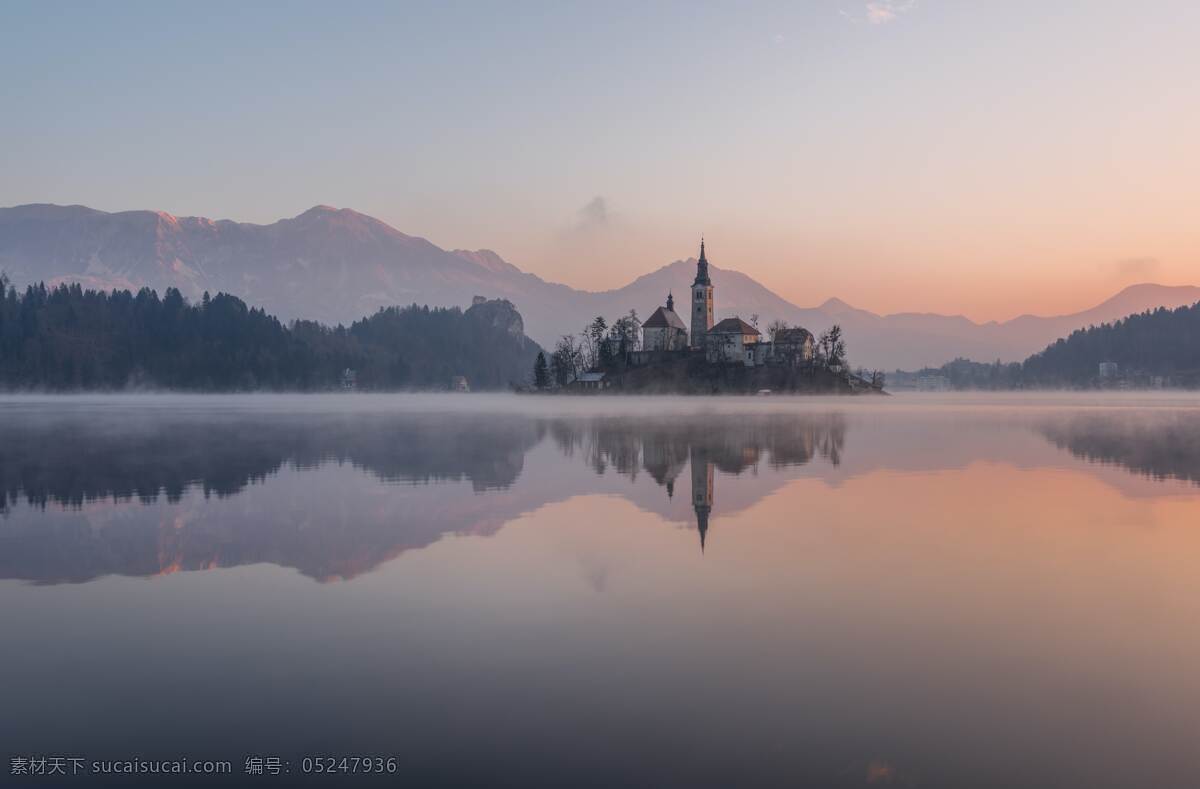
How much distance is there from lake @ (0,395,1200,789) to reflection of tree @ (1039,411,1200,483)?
40.4 feet

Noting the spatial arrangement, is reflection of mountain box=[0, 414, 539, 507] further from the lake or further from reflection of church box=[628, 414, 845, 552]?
reflection of church box=[628, 414, 845, 552]

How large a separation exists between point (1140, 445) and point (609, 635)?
5654 centimetres

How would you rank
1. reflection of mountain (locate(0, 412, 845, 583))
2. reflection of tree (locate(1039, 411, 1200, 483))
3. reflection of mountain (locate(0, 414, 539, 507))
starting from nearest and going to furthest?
reflection of mountain (locate(0, 412, 845, 583)), reflection of mountain (locate(0, 414, 539, 507)), reflection of tree (locate(1039, 411, 1200, 483))

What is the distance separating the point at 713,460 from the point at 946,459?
13950 millimetres

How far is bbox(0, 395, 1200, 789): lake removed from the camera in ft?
31.4

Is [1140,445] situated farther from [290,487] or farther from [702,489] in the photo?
[290,487]

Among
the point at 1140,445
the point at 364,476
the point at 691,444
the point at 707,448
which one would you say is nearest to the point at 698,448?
the point at 707,448

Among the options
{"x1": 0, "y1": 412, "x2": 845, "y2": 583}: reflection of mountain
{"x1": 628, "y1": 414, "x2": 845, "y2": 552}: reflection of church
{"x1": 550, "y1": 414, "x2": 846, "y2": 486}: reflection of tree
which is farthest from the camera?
{"x1": 550, "y1": 414, "x2": 846, "y2": 486}: reflection of tree

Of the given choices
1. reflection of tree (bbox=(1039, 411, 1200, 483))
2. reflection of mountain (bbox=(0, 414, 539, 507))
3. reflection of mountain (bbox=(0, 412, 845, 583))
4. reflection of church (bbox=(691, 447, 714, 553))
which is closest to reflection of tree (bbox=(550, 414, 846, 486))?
reflection of mountain (bbox=(0, 412, 845, 583))

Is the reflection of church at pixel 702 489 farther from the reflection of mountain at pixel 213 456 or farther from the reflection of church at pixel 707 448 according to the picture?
the reflection of mountain at pixel 213 456

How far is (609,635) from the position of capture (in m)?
13.8

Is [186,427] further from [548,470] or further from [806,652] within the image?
[806,652]

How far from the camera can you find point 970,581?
17.9 metres

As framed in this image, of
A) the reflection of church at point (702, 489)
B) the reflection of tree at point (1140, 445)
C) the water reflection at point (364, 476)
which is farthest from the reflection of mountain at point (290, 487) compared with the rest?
the reflection of tree at point (1140, 445)
